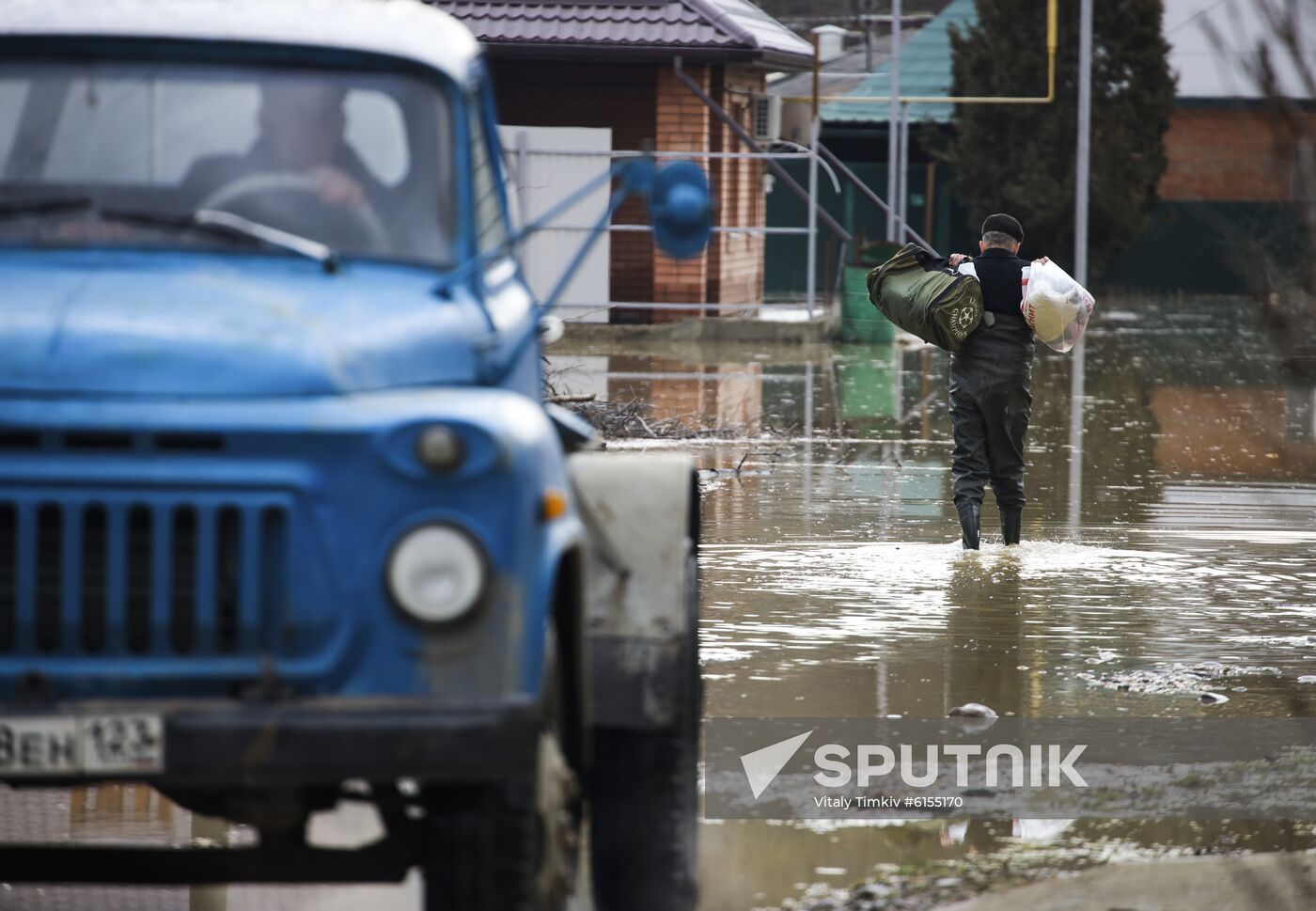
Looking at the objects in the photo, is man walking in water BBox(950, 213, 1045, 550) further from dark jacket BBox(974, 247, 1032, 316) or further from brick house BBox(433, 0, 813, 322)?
brick house BBox(433, 0, 813, 322)

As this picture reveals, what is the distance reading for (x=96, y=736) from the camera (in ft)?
11.2

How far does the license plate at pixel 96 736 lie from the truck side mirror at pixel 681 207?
1649 millimetres

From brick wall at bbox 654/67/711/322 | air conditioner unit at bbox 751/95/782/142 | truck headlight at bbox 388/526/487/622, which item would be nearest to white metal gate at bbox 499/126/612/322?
brick wall at bbox 654/67/711/322

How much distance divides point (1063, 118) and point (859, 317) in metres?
9.98

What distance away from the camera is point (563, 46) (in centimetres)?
2400

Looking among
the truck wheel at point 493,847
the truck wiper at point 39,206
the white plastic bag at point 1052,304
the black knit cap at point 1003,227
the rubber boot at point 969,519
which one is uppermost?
the black knit cap at point 1003,227

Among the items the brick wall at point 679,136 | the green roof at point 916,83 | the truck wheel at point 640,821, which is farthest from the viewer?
the green roof at point 916,83

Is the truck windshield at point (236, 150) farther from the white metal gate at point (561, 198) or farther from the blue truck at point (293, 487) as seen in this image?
the white metal gate at point (561, 198)

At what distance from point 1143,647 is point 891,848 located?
9.34 ft

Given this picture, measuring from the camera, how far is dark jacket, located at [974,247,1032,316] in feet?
32.3

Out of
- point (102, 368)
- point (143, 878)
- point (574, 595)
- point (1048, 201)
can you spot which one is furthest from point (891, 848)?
point (1048, 201)

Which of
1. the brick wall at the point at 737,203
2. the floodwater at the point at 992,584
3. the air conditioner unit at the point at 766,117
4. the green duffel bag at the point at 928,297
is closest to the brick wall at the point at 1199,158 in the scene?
the air conditioner unit at the point at 766,117

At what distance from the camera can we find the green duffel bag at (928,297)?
31.6 ft

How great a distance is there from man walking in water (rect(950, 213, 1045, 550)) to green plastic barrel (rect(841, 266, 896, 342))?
12.8 m
